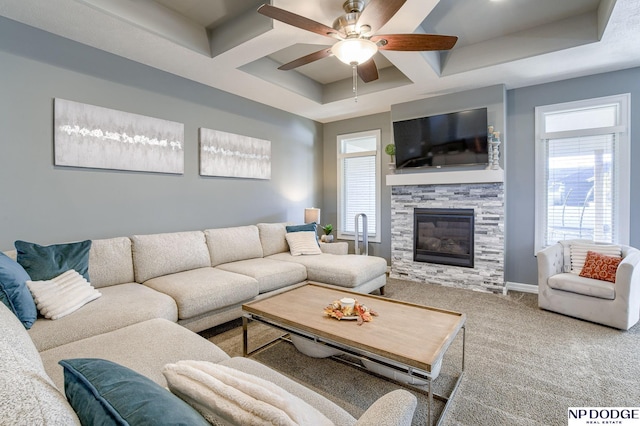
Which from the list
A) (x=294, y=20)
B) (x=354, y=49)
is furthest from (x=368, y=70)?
(x=294, y=20)

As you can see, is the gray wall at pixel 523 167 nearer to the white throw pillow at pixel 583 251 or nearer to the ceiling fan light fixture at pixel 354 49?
the white throw pillow at pixel 583 251

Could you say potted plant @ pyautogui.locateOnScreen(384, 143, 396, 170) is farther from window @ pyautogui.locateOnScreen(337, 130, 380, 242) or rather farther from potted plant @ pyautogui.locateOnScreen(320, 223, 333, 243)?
potted plant @ pyautogui.locateOnScreen(320, 223, 333, 243)

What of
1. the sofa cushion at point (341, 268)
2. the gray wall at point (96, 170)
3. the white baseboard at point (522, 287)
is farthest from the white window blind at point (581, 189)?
the gray wall at point (96, 170)

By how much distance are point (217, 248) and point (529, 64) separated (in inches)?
163

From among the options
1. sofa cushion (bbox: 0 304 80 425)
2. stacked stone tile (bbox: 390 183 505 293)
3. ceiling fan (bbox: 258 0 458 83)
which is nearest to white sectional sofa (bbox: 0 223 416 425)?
sofa cushion (bbox: 0 304 80 425)

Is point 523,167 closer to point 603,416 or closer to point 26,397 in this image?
point 603,416

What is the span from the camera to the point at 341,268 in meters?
3.44

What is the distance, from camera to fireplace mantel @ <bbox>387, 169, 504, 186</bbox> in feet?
13.4

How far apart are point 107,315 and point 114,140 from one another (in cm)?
195

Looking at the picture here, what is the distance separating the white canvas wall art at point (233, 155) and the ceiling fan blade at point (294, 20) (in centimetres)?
223

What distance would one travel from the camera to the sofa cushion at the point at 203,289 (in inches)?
99.7

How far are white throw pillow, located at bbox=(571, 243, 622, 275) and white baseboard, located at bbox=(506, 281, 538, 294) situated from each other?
0.77 metres

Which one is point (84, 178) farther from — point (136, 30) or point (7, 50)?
point (136, 30)

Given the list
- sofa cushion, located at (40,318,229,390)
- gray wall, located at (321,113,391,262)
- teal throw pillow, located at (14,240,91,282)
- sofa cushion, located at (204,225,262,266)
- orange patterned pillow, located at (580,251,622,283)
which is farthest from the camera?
gray wall, located at (321,113,391,262)
